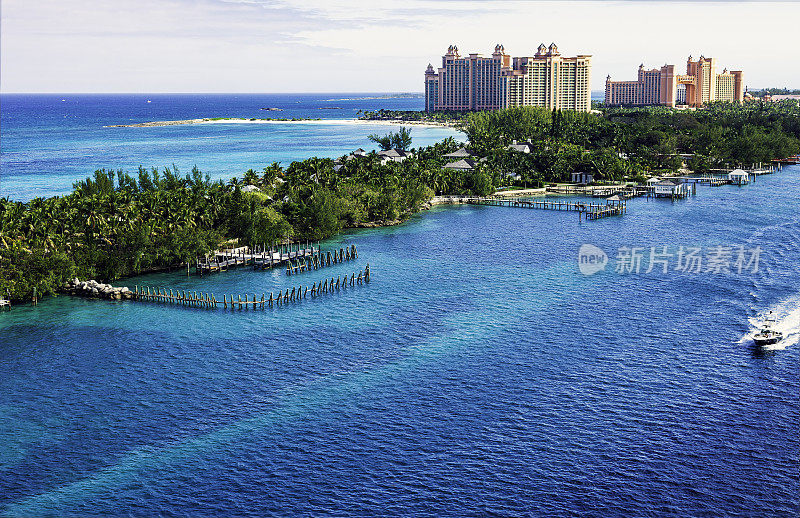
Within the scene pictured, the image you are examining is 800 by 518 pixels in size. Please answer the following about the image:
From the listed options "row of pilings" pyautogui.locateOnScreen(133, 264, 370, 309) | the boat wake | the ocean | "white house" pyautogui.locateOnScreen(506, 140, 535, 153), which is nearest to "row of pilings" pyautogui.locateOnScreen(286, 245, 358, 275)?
the ocean

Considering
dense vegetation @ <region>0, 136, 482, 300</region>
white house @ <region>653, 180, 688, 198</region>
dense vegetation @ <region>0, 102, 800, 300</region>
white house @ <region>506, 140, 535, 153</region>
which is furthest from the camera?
white house @ <region>506, 140, 535, 153</region>

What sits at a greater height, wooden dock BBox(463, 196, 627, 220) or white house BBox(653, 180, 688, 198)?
white house BBox(653, 180, 688, 198)

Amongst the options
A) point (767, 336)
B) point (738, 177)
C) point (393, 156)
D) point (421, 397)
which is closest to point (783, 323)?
point (767, 336)

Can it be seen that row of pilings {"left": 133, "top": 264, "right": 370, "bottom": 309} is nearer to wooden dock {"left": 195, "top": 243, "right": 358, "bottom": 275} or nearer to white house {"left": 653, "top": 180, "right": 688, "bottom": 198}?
wooden dock {"left": 195, "top": 243, "right": 358, "bottom": 275}

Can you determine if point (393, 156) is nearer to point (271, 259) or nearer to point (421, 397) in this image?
point (271, 259)

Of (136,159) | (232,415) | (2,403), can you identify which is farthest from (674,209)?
(136,159)

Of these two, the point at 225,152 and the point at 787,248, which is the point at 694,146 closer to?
the point at 787,248
